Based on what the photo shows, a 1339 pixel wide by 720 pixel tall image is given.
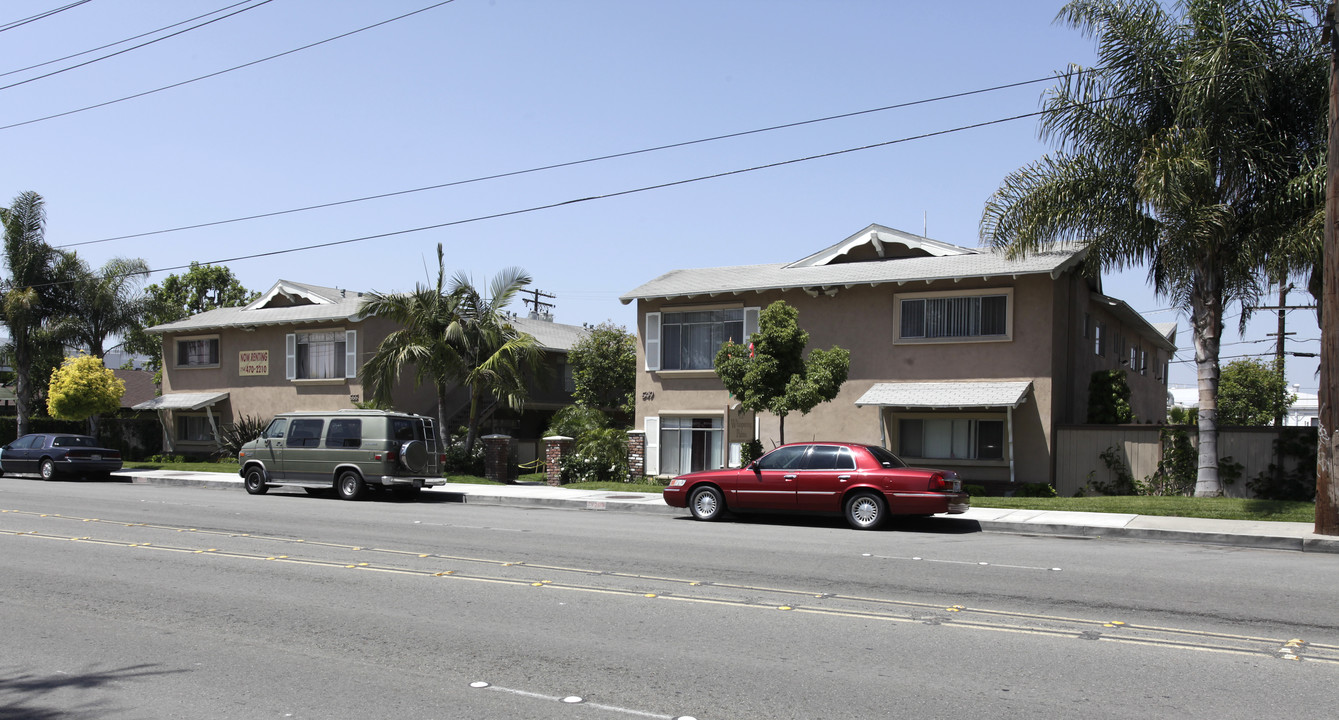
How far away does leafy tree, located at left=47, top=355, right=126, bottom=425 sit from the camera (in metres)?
33.1

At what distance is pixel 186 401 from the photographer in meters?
35.8

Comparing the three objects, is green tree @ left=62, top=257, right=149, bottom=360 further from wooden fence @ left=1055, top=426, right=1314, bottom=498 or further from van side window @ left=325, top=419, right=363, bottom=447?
wooden fence @ left=1055, top=426, right=1314, bottom=498

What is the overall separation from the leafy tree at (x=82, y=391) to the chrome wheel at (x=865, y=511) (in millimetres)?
27820

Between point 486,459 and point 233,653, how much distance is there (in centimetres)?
2127

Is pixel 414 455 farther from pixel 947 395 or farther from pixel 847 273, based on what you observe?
pixel 947 395

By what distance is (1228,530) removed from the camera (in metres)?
15.8

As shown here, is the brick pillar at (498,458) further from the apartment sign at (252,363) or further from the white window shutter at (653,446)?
the apartment sign at (252,363)

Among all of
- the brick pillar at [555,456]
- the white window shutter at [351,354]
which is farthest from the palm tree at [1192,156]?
the white window shutter at [351,354]

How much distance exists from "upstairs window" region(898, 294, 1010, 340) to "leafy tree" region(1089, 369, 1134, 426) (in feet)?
11.9

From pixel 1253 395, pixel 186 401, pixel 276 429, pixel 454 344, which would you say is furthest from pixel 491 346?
pixel 1253 395

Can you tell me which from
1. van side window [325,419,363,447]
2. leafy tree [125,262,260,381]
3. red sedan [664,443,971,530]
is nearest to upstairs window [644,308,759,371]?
van side window [325,419,363,447]

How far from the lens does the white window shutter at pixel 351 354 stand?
107ft

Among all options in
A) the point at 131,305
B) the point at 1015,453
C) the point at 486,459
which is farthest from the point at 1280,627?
the point at 131,305

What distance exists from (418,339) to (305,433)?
655cm
